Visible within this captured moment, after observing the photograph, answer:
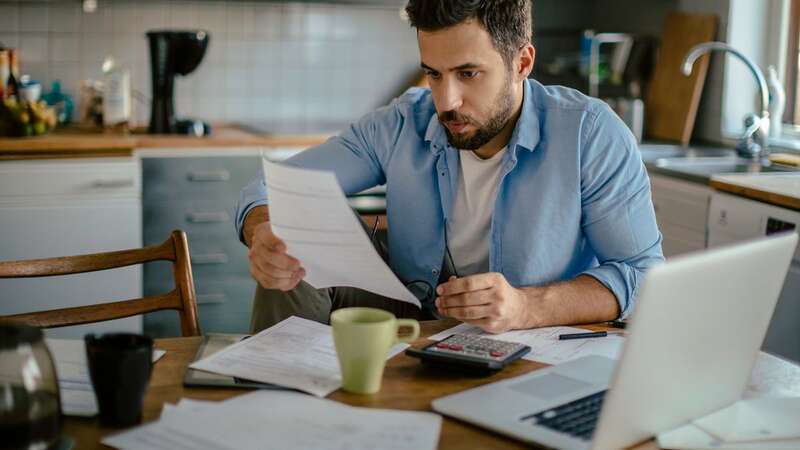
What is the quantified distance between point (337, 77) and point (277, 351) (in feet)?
10.2

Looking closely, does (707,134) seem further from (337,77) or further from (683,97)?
→ (337,77)

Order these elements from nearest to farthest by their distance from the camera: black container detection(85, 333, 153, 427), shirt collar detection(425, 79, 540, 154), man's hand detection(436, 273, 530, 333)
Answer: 1. black container detection(85, 333, 153, 427)
2. man's hand detection(436, 273, 530, 333)
3. shirt collar detection(425, 79, 540, 154)

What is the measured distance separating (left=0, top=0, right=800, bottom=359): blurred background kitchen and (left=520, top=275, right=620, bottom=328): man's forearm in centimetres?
124

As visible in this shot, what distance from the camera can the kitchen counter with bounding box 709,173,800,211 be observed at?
2.71 m

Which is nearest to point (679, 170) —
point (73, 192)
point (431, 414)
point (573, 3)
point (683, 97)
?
point (683, 97)

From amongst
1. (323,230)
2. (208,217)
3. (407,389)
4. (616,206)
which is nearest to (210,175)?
(208,217)

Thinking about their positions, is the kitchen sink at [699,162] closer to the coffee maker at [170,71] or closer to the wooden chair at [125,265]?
the coffee maker at [170,71]

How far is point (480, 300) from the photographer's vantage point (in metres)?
1.49

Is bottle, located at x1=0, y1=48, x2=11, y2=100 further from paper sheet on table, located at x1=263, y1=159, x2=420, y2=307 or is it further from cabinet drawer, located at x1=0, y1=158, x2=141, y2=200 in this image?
paper sheet on table, located at x1=263, y1=159, x2=420, y2=307

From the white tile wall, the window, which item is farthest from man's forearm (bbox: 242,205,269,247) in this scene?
the window

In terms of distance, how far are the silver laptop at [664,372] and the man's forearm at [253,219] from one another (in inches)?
28.5

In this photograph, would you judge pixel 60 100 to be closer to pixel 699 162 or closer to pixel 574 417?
pixel 699 162

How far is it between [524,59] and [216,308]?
6.88 feet

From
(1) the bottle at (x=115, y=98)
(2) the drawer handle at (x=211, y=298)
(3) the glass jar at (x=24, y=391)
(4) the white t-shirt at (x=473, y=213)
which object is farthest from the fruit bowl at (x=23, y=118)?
(3) the glass jar at (x=24, y=391)
